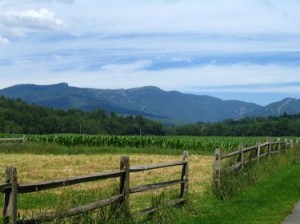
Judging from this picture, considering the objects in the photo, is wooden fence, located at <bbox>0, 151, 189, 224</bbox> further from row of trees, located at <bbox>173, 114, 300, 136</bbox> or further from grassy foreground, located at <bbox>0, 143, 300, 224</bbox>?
row of trees, located at <bbox>173, 114, 300, 136</bbox>

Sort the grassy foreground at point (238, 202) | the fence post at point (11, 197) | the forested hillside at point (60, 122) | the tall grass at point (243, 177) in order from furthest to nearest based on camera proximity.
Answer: the forested hillside at point (60, 122), the tall grass at point (243, 177), the grassy foreground at point (238, 202), the fence post at point (11, 197)

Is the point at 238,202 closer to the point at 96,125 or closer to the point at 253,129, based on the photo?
the point at 96,125

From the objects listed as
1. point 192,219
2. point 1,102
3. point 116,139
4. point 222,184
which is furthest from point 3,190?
point 1,102

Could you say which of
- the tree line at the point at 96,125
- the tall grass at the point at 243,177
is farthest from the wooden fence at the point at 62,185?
the tree line at the point at 96,125

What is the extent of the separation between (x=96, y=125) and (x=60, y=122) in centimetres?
1022

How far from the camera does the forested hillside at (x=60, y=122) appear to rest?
497 feet

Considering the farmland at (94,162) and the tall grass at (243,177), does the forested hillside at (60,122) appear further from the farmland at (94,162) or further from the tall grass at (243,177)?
the tall grass at (243,177)

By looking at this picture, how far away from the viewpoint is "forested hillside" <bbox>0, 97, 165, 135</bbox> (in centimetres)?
15138

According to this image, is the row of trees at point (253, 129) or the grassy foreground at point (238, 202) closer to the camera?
the grassy foreground at point (238, 202)

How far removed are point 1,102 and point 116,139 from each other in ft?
358

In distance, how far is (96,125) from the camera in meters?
159

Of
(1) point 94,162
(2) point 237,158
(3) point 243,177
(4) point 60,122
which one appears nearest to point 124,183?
(3) point 243,177

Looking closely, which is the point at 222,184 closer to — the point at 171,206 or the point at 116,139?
the point at 171,206

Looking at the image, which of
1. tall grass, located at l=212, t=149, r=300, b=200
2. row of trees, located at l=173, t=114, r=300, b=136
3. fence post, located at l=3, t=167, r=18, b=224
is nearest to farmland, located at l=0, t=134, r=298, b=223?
tall grass, located at l=212, t=149, r=300, b=200
